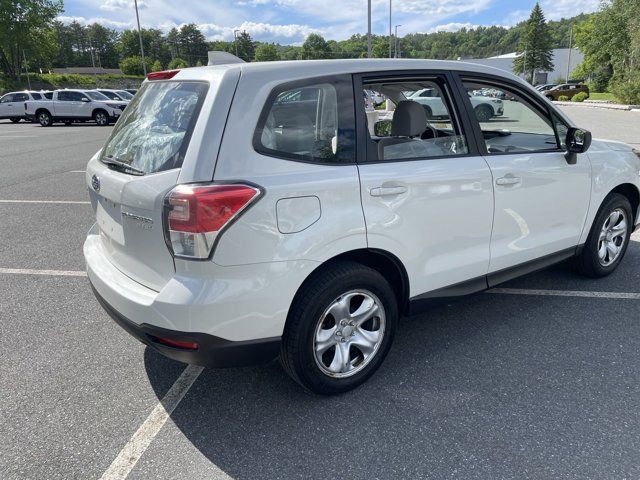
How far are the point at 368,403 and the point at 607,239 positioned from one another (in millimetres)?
2862

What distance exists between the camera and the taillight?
7.14ft

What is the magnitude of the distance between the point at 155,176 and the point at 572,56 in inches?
4138

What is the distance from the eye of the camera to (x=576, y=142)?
11.7ft

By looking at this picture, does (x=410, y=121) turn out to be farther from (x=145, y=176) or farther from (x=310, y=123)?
(x=145, y=176)

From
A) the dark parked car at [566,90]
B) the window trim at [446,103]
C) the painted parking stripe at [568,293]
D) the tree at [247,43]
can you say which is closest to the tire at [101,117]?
the painted parking stripe at [568,293]

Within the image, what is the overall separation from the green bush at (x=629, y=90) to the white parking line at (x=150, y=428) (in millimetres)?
36912

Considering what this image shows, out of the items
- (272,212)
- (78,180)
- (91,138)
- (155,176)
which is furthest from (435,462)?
(91,138)

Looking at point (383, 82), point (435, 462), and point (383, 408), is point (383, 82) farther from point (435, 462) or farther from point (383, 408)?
point (435, 462)

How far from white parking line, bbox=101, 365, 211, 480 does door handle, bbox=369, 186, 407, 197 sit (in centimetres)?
156

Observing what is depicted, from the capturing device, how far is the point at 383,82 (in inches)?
117

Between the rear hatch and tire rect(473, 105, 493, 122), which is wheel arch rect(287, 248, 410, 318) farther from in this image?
tire rect(473, 105, 493, 122)

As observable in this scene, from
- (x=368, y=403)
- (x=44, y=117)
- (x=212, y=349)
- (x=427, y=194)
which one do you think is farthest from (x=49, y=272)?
(x=44, y=117)

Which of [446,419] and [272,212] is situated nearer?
[272,212]

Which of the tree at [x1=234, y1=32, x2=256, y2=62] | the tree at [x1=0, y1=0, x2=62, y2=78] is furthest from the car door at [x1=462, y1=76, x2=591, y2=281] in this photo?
the tree at [x1=234, y1=32, x2=256, y2=62]
